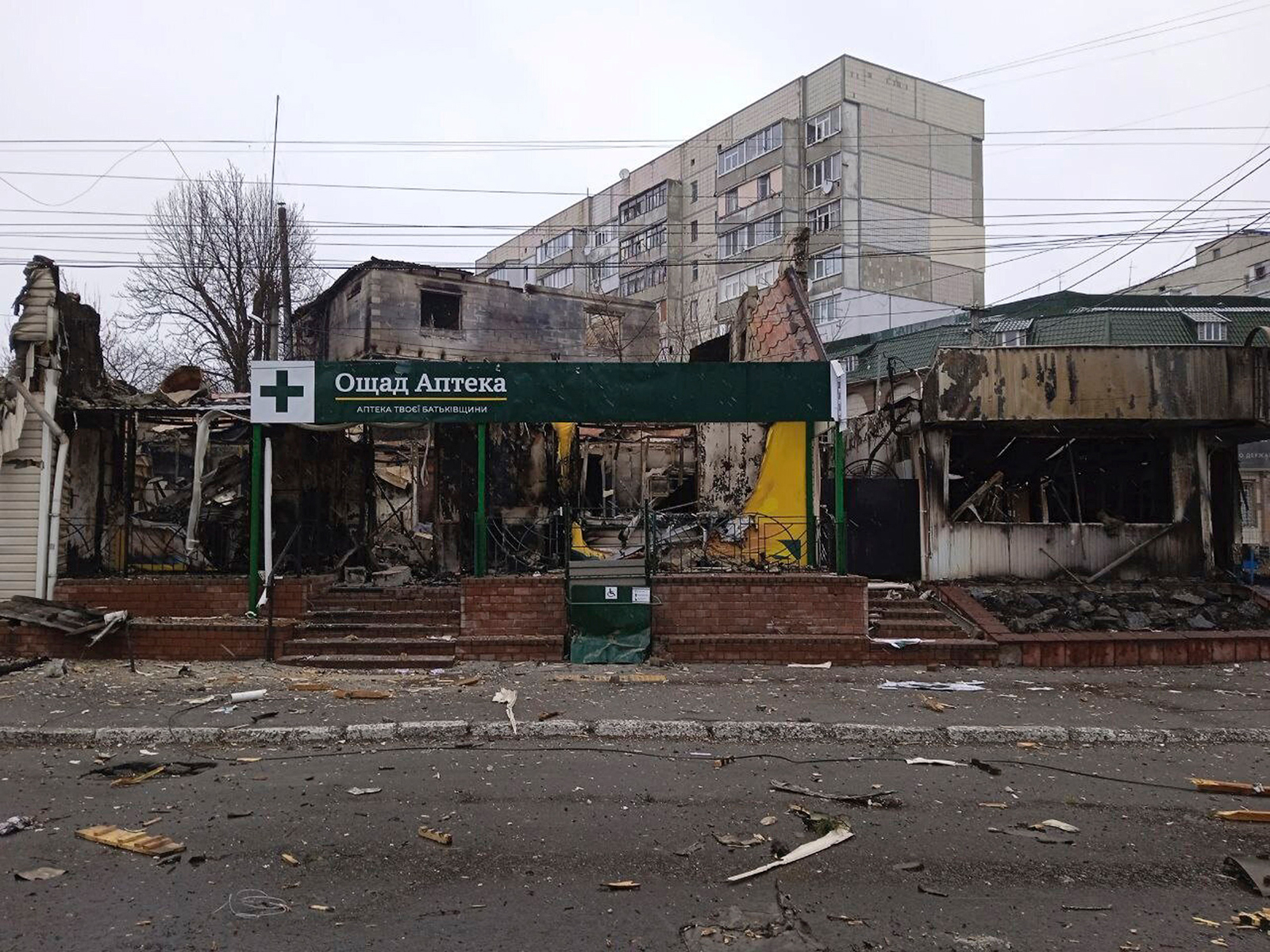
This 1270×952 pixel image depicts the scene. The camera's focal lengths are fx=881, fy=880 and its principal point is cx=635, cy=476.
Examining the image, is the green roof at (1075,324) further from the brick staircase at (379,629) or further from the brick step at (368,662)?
the brick step at (368,662)

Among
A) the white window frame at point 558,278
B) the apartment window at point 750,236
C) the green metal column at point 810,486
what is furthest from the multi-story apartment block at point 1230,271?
the green metal column at point 810,486

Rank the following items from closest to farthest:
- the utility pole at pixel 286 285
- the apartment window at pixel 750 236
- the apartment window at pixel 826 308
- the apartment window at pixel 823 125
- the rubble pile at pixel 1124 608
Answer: the rubble pile at pixel 1124 608
the utility pole at pixel 286 285
the apartment window at pixel 826 308
the apartment window at pixel 823 125
the apartment window at pixel 750 236

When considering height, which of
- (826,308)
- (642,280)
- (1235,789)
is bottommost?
(1235,789)

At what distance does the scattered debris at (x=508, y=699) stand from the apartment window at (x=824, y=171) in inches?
1590

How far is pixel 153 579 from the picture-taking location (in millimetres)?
10938

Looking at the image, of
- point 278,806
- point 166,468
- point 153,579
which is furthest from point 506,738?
point 166,468

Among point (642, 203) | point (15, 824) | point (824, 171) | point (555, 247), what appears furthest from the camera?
point (555, 247)

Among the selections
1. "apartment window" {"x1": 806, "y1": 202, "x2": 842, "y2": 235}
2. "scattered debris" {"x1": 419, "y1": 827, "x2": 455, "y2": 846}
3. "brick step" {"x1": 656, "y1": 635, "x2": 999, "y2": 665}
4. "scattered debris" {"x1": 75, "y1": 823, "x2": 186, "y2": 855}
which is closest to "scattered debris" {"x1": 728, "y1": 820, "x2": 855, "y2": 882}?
"scattered debris" {"x1": 419, "y1": 827, "x2": 455, "y2": 846}

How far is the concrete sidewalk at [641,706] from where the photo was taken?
764 centimetres

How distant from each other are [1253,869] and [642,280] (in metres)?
50.6

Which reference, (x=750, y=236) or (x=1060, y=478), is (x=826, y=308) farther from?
(x=1060, y=478)

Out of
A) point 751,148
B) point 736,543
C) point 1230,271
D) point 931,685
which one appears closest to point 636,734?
point 931,685

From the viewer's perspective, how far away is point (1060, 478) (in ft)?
50.6

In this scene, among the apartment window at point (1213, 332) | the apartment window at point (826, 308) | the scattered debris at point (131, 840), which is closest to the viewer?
the scattered debris at point (131, 840)
